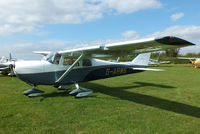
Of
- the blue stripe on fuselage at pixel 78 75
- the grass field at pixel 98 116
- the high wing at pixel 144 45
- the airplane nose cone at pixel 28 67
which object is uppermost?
the high wing at pixel 144 45

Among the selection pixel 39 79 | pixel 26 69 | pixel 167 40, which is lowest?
pixel 39 79

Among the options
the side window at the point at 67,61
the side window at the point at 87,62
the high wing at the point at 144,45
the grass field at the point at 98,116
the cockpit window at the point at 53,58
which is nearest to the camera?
the grass field at the point at 98,116

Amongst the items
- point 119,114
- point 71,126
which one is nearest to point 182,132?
point 119,114

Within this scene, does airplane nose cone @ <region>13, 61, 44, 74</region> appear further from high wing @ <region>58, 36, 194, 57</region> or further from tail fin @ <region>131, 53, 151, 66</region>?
tail fin @ <region>131, 53, 151, 66</region>

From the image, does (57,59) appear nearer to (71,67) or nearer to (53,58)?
(53,58)

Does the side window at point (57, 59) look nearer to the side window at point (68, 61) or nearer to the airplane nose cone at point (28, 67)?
the side window at point (68, 61)

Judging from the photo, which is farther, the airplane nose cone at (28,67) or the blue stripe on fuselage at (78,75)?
the blue stripe on fuselage at (78,75)

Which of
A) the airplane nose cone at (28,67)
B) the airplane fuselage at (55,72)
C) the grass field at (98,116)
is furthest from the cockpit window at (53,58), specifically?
the grass field at (98,116)

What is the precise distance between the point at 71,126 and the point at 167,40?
9.50 feet

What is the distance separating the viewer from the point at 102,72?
7.47 m

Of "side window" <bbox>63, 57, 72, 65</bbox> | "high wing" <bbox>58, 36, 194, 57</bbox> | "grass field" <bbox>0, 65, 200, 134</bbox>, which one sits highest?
"high wing" <bbox>58, 36, 194, 57</bbox>

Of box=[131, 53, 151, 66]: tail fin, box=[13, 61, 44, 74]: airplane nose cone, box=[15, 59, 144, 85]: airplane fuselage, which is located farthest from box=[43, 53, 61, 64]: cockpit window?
box=[131, 53, 151, 66]: tail fin

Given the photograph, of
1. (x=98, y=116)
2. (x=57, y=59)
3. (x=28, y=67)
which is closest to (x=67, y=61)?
(x=57, y=59)

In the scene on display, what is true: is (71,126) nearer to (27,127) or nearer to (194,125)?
(27,127)
